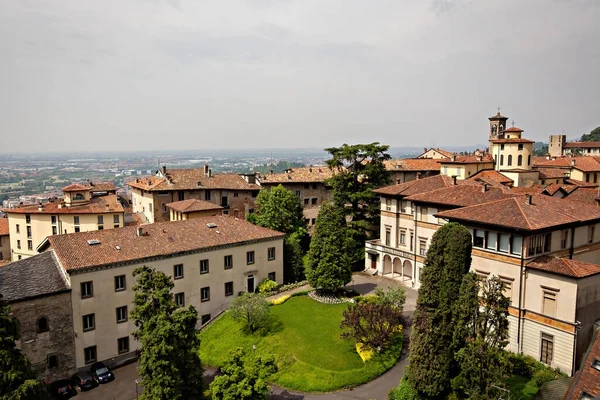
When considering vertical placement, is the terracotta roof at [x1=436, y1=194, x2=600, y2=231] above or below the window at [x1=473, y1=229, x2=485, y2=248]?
above

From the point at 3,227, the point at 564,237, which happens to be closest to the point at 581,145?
the point at 564,237

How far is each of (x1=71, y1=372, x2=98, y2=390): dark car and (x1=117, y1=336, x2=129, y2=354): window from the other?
3.54 metres

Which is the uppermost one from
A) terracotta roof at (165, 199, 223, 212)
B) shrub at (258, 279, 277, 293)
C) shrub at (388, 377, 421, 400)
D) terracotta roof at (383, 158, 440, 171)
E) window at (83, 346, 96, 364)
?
terracotta roof at (383, 158, 440, 171)

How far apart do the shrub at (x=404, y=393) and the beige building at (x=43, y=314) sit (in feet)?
82.1

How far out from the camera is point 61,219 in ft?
215

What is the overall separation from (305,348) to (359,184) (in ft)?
87.7

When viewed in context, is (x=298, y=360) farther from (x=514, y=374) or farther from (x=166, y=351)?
(x=514, y=374)

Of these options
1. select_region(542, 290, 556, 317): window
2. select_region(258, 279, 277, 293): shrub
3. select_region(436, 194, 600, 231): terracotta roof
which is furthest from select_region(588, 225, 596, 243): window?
select_region(258, 279, 277, 293): shrub

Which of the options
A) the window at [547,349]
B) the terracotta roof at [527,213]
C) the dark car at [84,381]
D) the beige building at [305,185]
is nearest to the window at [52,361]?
the dark car at [84,381]

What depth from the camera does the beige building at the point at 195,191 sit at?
6662 cm

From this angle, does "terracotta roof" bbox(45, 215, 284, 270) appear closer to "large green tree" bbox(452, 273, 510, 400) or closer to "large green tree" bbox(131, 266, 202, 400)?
"large green tree" bbox(131, 266, 202, 400)

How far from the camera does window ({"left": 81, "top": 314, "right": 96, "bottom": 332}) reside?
36.1m

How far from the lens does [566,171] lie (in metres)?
83.5

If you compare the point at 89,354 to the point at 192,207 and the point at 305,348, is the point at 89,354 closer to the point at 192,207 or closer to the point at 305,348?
the point at 305,348
